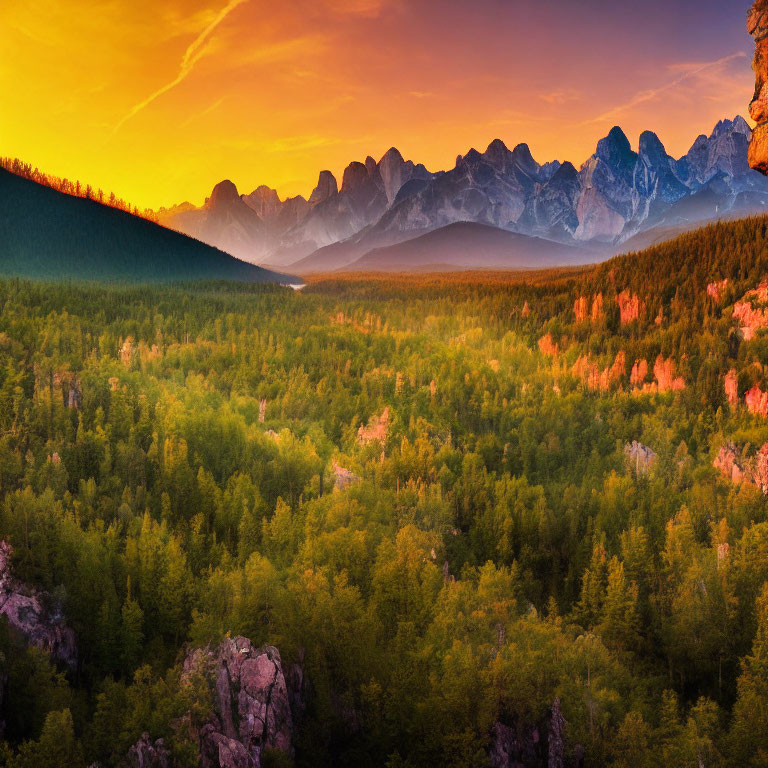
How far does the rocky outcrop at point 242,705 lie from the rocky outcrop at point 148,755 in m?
3.16

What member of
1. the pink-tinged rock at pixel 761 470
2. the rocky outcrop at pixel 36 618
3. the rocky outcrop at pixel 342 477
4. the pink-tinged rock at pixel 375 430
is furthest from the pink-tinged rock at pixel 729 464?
the rocky outcrop at pixel 36 618

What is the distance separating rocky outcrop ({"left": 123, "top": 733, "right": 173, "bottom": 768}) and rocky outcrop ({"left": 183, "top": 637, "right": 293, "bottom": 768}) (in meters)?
3.16

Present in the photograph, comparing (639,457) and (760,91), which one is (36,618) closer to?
(760,91)

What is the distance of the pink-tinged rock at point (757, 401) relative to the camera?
17156 centimetres

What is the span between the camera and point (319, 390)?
181 metres

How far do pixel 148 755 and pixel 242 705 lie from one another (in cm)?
976

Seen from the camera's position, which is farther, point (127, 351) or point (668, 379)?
point (668, 379)

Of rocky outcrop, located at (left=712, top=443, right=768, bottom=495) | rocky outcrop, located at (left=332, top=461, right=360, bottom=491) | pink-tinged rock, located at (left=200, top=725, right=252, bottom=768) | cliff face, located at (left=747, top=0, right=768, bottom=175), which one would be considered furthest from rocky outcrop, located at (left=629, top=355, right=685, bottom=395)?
pink-tinged rock, located at (left=200, top=725, right=252, bottom=768)

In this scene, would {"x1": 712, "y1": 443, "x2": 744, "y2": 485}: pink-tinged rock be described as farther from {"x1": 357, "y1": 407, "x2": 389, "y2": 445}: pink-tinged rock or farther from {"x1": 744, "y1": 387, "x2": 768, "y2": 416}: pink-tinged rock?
{"x1": 357, "y1": 407, "x2": 389, "y2": 445}: pink-tinged rock

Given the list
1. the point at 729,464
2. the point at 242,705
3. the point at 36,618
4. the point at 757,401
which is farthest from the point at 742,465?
the point at 36,618

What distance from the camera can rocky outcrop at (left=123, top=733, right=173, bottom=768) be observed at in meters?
55.5

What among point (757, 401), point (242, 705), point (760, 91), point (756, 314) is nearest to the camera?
point (242, 705)

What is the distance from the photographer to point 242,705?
63.4 m

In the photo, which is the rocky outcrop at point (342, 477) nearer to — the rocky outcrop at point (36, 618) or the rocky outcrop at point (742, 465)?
the rocky outcrop at point (36, 618)
